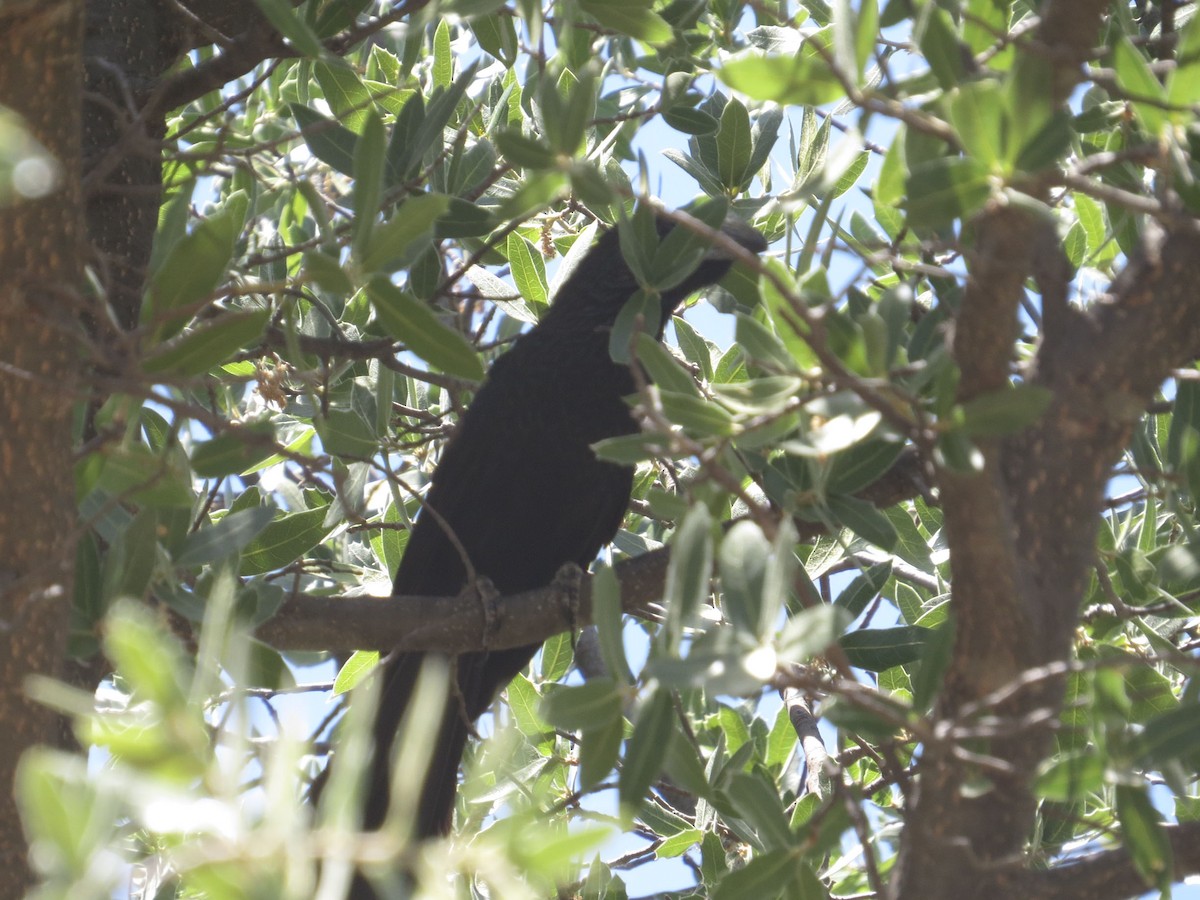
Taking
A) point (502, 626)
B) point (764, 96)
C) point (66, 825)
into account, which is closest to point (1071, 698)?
point (502, 626)

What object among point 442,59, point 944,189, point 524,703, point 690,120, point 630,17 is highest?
point 442,59

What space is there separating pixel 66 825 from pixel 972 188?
1075mm

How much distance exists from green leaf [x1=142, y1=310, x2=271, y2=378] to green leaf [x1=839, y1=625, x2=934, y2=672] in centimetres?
150

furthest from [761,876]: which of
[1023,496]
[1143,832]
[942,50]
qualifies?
[942,50]

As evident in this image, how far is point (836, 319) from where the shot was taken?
1519 millimetres

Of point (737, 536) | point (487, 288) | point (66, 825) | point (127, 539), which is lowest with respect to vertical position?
point (66, 825)

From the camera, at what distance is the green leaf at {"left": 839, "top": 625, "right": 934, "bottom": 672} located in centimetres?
261

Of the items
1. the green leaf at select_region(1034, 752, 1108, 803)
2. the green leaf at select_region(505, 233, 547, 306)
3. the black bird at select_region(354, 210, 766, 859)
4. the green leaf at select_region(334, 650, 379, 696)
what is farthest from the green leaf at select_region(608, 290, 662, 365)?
the green leaf at select_region(334, 650, 379, 696)

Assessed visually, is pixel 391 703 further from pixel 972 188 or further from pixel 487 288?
pixel 972 188

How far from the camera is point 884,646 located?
2.63 m

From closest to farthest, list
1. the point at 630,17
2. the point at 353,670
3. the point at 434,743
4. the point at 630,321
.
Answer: the point at 630,17
the point at 630,321
the point at 434,743
the point at 353,670

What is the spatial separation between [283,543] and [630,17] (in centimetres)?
130

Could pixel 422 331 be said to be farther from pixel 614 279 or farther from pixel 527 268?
pixel 614 279

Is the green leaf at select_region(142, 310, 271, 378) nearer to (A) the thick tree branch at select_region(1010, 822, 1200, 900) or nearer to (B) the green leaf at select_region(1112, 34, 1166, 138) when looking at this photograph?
(B) the green leaf at select_region(1112, 34, 1166, 138)
